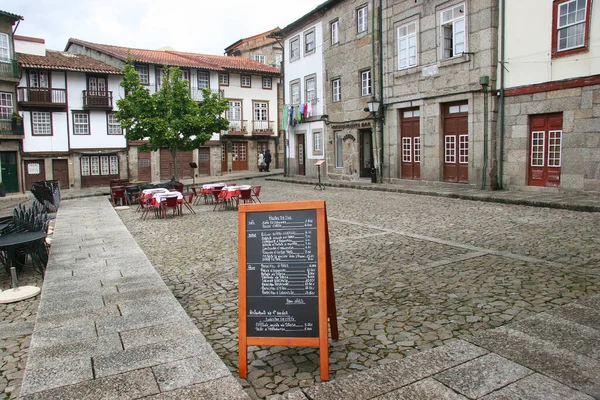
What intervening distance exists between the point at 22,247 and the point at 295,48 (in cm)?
2478

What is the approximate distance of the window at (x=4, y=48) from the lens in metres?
26.8

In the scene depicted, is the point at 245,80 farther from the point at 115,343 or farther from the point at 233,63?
the point at 115,343

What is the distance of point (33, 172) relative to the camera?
29406 mm

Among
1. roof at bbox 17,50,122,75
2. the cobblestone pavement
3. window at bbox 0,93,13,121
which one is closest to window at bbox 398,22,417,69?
the cobblestone pavement

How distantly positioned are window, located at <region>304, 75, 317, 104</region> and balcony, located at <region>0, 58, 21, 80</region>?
16.5m

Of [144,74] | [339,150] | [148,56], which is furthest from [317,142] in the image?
[148,56]

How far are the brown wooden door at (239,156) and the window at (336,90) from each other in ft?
51.0

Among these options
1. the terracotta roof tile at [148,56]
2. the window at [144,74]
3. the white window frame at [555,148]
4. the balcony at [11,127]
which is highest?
the terracotta roof tile at [148,56]

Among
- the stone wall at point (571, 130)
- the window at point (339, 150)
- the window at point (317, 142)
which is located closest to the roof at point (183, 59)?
the window at point (317, 142)

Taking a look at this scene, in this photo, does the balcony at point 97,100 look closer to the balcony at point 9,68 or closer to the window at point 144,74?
the window at point 144,74

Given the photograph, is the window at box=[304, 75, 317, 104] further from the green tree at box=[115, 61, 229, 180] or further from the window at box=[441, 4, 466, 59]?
the window at box=[441, 4, 466, 59]

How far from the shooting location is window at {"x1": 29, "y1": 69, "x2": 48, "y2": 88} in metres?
29.1

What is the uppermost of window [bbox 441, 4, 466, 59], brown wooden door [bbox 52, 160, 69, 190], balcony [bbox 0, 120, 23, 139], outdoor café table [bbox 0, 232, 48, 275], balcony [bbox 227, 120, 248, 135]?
window [bbox 441, 4, 466, 59]

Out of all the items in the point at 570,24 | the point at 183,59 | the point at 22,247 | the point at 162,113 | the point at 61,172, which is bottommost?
the point at 22,247
